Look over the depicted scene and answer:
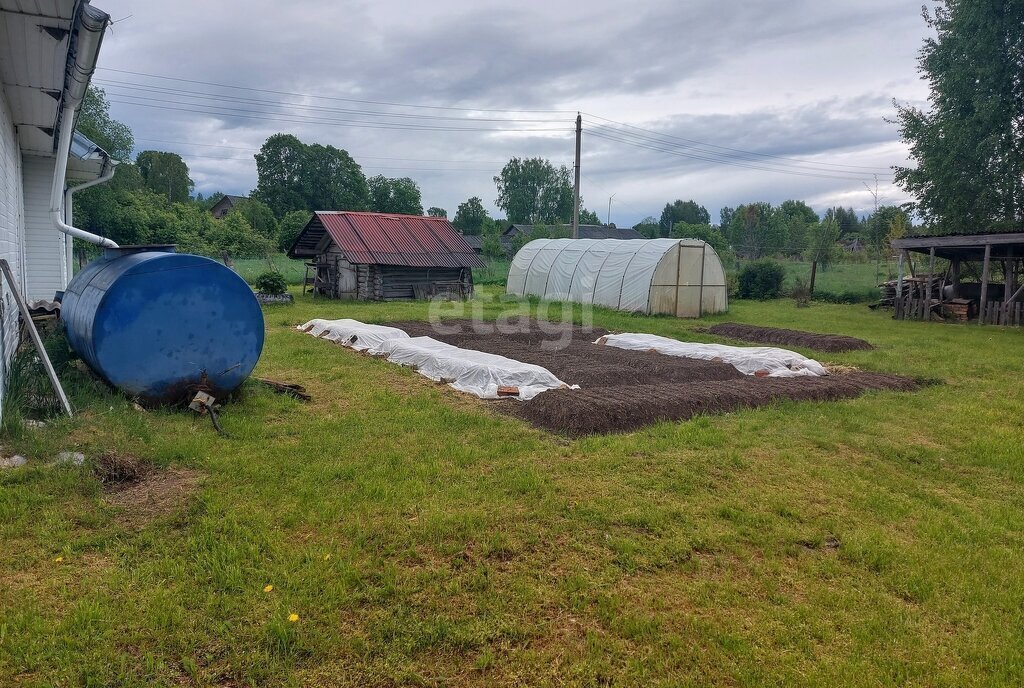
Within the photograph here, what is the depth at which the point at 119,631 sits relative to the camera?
2.89 m

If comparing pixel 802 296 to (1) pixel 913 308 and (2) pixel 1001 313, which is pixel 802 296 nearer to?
(1) pixel 913 308

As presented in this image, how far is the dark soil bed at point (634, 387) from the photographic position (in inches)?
268

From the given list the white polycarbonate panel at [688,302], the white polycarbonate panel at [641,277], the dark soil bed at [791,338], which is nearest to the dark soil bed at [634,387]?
the dark soil bed at [791,338]

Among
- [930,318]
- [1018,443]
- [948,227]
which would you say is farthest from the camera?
[948,227]

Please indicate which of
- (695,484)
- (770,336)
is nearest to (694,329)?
(770,336)

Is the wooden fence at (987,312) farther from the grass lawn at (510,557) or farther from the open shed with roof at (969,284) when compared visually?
the grass lawn at (510,557)

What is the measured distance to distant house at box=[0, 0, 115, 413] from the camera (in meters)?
4.96

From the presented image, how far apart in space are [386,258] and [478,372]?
16.1m

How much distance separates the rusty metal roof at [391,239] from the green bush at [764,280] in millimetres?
12119

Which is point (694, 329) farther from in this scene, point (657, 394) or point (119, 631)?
point (119, 631)

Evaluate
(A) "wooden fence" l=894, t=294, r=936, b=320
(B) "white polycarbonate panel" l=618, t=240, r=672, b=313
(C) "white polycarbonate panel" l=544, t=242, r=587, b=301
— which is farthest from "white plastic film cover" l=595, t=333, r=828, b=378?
(A) "wooden fence" l=894, t=294, r=936, b=320

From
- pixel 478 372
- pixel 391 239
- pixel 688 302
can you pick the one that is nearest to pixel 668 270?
pixel 688 302

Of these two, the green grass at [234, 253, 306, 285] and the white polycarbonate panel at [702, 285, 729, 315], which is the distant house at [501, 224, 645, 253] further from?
the white polycarbonate panel at [702, 285, 729, 315]

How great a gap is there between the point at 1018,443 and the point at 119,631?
25.8 feet
